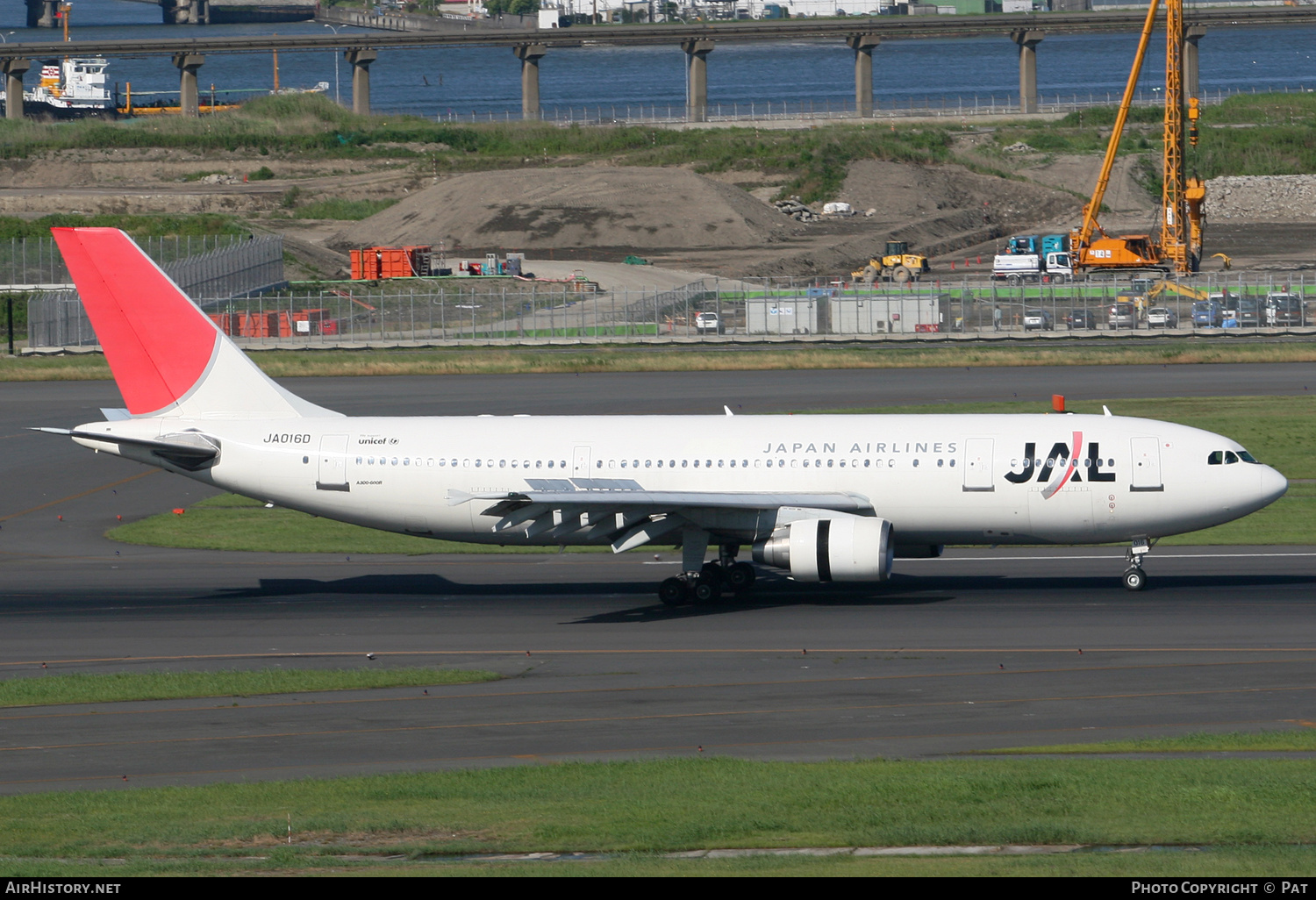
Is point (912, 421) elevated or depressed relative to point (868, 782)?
elevated

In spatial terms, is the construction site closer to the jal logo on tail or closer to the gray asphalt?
the gray asphalt

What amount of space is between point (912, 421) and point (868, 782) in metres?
17.9

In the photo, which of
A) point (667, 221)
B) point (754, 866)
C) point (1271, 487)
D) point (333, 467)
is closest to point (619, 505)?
point (333, 467)

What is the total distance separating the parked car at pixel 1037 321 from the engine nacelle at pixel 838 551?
60977 millimetres


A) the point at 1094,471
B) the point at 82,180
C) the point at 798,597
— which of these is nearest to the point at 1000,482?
the point at 1094,471

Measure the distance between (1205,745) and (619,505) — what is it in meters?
15.6

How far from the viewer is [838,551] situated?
34812 millimetres

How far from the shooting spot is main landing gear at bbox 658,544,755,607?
37.4 m

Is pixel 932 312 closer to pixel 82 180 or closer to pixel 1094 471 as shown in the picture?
pixel 1094 471

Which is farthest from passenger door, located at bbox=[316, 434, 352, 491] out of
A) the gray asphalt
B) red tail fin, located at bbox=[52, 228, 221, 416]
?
red tail fin, located at bbox=[52, 228, 221, 416]

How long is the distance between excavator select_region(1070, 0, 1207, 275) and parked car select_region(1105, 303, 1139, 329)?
116 ft

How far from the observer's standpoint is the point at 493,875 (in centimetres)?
1691

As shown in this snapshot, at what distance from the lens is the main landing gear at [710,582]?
37.4m

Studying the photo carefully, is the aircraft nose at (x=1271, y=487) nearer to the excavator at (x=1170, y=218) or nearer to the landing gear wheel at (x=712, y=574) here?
the landing gear wheel at (x=712, y=574)
